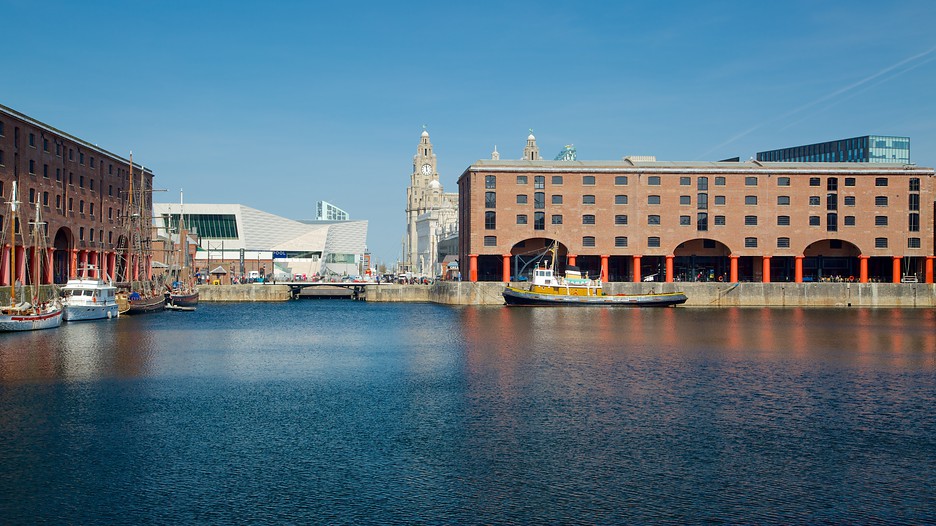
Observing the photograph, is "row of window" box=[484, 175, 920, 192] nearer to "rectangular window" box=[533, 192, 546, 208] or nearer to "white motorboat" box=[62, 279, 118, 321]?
"rectangular window" box=[533, 192, 546, 208]

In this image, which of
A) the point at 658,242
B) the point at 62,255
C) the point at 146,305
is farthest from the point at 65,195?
the point at 658,242

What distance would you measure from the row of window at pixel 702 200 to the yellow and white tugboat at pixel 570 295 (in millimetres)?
11135

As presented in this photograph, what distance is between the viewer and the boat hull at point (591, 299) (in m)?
107

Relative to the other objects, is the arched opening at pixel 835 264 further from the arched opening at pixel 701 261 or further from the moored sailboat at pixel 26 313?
the moored sailboat at pixel 26 313

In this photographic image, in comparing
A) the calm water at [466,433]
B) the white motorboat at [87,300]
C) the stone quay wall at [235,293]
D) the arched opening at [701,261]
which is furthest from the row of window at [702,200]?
the calm water at [466,433]

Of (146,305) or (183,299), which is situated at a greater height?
(183,299)

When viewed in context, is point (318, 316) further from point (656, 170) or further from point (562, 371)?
point (562, 371)

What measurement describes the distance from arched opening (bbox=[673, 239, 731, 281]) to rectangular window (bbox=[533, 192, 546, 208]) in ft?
71.8

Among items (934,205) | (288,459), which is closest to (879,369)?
(288,459)

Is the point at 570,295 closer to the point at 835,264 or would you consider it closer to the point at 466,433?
the point at 835,264

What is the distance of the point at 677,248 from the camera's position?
12238 cm

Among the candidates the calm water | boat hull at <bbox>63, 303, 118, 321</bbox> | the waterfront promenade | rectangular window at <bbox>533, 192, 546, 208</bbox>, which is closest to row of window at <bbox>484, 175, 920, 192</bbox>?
rectangular window at <bbox>533, 192, 546, 208</bbox>

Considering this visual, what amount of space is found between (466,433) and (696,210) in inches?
3654

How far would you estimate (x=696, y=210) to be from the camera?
117 m
